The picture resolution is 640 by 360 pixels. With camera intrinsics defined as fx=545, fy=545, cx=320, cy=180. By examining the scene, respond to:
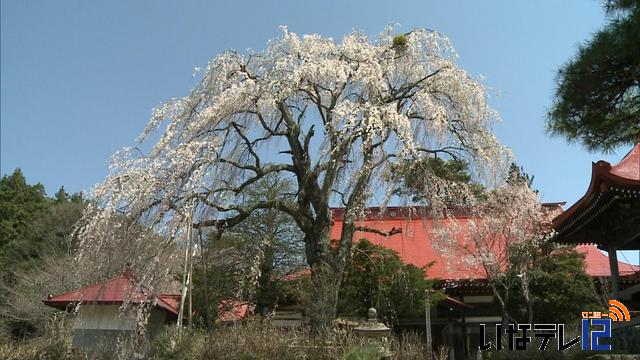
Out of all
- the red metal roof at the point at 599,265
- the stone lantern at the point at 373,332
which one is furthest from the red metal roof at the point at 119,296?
the red metal roof at the point at 599,265

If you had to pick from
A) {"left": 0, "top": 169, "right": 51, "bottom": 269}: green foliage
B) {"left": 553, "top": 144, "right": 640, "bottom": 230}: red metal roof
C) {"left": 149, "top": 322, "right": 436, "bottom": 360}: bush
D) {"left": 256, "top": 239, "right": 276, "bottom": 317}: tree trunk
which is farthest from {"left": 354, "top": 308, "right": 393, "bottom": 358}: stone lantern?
{"left": 0, "top": 169, "right": 51, "bottom": 269}: green foliage

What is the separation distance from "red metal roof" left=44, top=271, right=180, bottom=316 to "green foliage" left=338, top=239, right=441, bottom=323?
4.66 m

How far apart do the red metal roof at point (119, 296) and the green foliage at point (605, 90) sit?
7.17m

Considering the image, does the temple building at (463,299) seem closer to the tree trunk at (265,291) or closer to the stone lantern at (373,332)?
the tree trunk at (265,291)

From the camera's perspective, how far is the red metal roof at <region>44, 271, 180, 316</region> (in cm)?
945

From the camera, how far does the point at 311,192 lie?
1038 centimetres

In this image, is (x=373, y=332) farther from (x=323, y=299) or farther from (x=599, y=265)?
(x=599, y=265)

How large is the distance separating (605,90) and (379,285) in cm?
865

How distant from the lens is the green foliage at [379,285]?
44.0ft

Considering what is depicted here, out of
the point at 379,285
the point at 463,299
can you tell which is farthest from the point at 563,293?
the point at 379,285

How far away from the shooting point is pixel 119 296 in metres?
16.0

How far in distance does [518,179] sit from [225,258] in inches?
378

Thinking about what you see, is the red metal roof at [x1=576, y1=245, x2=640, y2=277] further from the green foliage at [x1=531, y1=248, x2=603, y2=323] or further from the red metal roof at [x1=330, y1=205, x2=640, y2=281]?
the green foliage at [x1=531, y1=248, x2=603, y2=323]

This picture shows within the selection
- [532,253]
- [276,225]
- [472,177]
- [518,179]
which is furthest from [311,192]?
[518,179]
